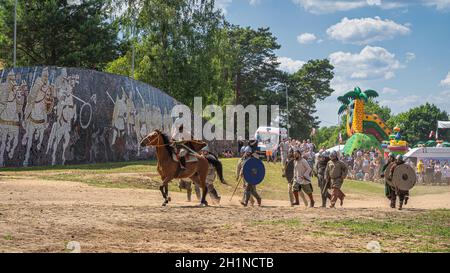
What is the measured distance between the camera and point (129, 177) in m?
27.9

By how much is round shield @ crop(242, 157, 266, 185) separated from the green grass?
23.0 ft

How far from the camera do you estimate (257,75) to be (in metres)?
78.2

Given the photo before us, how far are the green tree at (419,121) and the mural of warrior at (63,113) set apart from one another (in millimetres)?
→ 76319

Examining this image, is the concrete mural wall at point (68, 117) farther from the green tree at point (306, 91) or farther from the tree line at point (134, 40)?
the green tree at point (306, 91)

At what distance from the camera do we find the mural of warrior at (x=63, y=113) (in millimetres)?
32469

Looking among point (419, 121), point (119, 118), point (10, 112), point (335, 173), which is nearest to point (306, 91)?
point (419, 121)

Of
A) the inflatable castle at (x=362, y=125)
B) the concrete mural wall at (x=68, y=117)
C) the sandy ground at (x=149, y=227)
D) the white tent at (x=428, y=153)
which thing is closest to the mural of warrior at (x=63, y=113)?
the concrete mural wall at (x=68, y=117)

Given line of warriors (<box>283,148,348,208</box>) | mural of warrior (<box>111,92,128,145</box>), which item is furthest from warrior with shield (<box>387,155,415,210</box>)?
mural of warrior (<box>111,92,128,145</box>)

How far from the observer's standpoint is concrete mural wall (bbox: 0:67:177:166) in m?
31.4

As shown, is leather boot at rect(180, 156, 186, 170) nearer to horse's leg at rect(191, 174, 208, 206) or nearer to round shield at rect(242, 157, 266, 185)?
horse's leg at rect(191, 174, 208, 206)

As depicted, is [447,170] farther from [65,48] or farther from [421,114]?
[421,114]

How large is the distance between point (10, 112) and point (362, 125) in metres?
29.2

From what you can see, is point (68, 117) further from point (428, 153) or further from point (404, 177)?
point (428, 153)

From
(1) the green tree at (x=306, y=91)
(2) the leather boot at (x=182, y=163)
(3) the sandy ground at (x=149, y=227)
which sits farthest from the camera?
(1) the green tree at (x=306, y=91)
